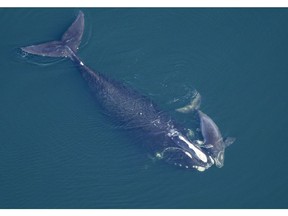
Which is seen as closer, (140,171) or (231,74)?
(140,171)

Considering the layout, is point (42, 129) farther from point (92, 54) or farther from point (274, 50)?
point (274, 50)

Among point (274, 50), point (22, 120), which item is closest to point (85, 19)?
point (22, 120)

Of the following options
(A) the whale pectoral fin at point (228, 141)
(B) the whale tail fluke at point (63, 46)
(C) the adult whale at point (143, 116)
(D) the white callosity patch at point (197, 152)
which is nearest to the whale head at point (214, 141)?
(A) the whale pectoral fin at point (228, 141)

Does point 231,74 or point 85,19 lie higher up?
point 85,19

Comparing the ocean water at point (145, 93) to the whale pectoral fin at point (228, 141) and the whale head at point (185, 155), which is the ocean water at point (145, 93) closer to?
the whale pectoral fin at point (228, 141)

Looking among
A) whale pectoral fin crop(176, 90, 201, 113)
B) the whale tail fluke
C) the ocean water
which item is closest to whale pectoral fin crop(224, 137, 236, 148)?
the ocean water

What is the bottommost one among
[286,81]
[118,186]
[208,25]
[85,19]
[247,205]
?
[247,205]

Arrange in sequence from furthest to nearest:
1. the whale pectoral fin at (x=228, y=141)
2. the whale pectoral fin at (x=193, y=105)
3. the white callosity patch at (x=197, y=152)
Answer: the whale pectoral fin at (x=193, y=105)
the whale pectoral fin at (x=228, y=141)
the white callosity patch at (x=197, y=152)
